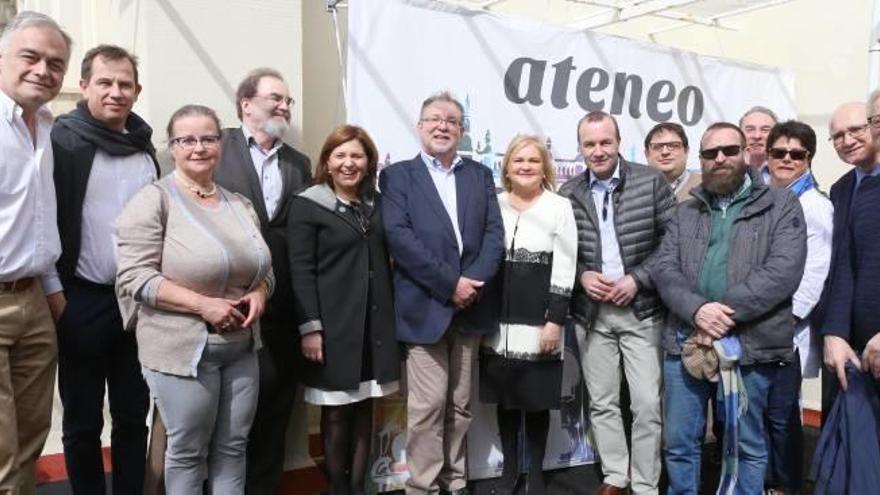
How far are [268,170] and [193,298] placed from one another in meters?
0.79

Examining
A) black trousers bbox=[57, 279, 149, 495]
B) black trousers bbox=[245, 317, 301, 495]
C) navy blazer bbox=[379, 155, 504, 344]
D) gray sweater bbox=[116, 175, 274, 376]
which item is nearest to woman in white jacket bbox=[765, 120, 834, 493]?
navy blazer bbox=[379, 155, 504, 344]

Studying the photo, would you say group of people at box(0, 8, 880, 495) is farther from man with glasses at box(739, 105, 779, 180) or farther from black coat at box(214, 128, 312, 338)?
man with glasses at box(739, 105, 779, 180)

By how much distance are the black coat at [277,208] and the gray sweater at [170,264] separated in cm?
44

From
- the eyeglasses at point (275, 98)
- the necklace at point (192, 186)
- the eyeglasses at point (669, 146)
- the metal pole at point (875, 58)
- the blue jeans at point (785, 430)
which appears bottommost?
the blue jeans at point (785, 430)

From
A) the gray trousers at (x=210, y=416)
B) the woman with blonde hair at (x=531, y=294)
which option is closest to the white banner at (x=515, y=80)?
the woman with blonde hair at (x=531, y=294)

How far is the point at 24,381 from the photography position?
212 centimetres

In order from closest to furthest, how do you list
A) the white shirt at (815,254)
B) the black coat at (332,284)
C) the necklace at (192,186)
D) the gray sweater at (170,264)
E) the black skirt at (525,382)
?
the gray sweater at (170,264)
the necklace at (192,186)
the black coat at (332,284)
the black skirt at (525,382)
the white shirt at (815,254)

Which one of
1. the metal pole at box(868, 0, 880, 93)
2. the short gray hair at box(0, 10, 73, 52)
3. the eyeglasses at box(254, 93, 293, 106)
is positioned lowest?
the eyeglasses at box(254, 93, 293, 106)

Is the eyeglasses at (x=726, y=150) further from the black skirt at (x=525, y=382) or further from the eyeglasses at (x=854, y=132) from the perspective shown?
the black skirt at (x=525, y=382)

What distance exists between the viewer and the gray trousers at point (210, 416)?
2.16m

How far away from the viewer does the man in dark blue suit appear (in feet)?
9.00

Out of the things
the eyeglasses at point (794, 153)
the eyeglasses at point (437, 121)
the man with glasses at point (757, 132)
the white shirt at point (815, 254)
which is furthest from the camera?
the man with glasses at point (757, 132)

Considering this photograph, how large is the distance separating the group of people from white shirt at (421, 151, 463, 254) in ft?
0.05

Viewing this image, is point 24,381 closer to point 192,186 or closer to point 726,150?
point 192,186
